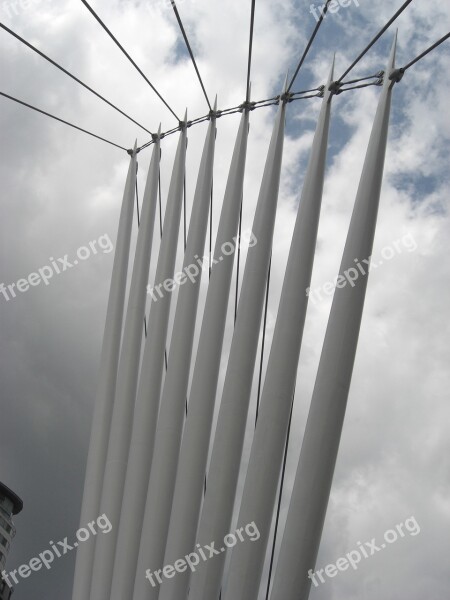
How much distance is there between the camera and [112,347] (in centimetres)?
3538

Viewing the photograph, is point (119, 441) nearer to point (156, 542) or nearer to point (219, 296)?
point (156, 542)

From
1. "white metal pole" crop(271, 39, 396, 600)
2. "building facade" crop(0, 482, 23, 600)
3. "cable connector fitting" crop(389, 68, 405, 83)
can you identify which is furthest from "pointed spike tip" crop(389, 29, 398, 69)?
"building facade" crop(0, 482, 23, 600)

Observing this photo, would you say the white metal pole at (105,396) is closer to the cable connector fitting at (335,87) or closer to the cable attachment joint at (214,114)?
the cable attachment joint at (214,114)

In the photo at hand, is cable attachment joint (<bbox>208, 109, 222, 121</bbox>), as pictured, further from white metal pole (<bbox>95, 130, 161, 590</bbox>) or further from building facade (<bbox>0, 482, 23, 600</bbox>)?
building facade (<bbox>0, 482, 23, 600</bbox>)

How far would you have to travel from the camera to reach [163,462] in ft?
90.2

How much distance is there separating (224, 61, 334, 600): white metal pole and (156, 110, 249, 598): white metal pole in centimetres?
437

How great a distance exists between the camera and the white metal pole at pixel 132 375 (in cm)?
3081

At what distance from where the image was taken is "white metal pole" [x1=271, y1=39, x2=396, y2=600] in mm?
18297

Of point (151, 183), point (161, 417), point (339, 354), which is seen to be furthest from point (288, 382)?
point (151, 183)

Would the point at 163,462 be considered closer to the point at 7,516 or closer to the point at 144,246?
the point at 144,246

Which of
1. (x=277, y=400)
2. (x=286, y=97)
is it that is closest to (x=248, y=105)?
(x=286, y=97)

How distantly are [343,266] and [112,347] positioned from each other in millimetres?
17856

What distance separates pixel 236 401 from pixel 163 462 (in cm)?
524

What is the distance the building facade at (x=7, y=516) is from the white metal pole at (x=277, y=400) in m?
128
